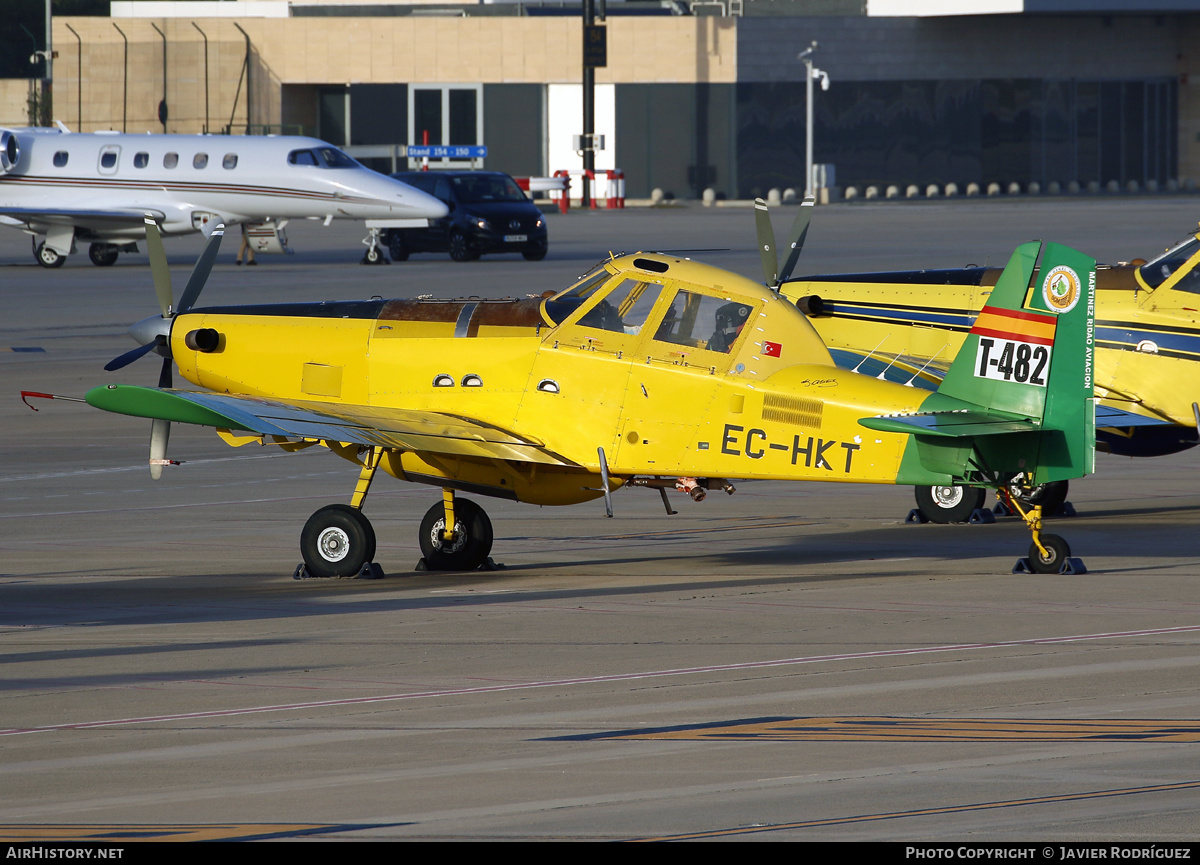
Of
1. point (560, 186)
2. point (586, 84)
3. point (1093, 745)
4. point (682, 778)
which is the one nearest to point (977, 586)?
point (1093, 745)

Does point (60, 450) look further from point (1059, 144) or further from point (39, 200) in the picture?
point (1059, 144)

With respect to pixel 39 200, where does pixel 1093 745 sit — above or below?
below

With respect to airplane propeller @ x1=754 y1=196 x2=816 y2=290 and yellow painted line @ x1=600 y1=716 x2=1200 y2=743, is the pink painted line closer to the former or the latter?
yellow painted line @ x1=600 y1=716 x2=1200 y2=743

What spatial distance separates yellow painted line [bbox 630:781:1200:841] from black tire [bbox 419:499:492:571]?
6.20m

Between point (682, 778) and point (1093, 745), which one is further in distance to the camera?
point (1093, 745)

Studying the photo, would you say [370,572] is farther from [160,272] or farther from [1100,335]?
[1100,335]

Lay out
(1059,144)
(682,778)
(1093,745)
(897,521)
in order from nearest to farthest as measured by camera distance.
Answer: (682,778) < (1093,745) < (897,521) < (1059,144)

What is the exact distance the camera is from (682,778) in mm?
6891

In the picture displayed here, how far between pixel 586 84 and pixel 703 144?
632 cm

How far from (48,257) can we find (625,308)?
31482 mm

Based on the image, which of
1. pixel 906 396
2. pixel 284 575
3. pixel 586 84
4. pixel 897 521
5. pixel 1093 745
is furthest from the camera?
pixel 586 84

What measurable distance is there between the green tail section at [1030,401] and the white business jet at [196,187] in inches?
1158

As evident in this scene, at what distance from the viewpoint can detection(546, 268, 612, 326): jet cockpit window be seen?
39.1 feet

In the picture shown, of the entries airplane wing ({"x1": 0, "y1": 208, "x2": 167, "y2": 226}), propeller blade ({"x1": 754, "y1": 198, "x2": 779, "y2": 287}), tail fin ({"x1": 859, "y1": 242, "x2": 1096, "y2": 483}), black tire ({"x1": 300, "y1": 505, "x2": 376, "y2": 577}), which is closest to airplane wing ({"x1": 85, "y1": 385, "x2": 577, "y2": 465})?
black tire ({"x1": 300, "y1": 505, "x2": 376, "y2": 577})
